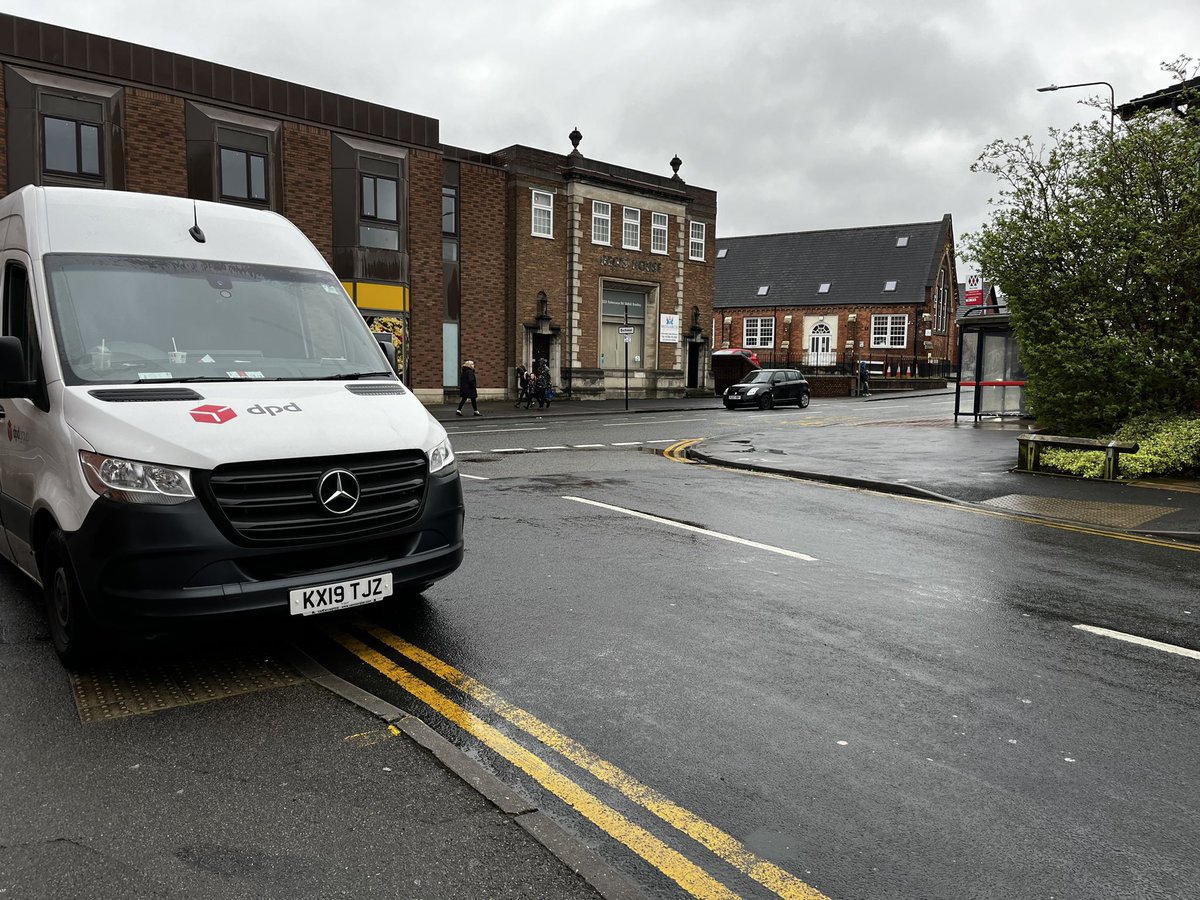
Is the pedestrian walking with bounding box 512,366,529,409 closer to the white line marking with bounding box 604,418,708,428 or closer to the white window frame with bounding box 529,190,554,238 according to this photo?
the white window frame with bounding box 529,190,554,238

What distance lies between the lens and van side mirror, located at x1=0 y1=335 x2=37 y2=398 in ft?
14.8

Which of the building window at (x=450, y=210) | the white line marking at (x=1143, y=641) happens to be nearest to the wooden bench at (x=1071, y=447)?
the white line marking at (x=1143, y=641)

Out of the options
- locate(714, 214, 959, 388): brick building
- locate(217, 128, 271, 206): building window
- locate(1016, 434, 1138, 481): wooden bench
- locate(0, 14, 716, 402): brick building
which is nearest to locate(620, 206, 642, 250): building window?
locate(0, 14, 716, 402): brick building

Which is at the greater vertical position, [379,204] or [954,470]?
[379,204]

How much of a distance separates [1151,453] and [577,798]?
38.2 ft

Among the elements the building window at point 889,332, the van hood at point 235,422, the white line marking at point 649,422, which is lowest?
the white line marking at point 649,422

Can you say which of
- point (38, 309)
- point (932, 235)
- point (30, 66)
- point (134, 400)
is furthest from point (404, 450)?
point (932, 235)

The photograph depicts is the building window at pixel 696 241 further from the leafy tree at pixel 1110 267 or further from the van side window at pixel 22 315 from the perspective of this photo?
the van side window at pixel 22 315

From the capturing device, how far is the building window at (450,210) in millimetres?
33531

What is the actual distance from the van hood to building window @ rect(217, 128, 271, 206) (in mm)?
24757

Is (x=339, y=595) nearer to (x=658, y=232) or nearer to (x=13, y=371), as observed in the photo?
(x=13, y=371)

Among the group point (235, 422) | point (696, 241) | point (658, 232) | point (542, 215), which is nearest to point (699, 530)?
point (235, 422)

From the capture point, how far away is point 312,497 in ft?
14.3

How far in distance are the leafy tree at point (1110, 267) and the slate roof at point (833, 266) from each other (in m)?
53.5
